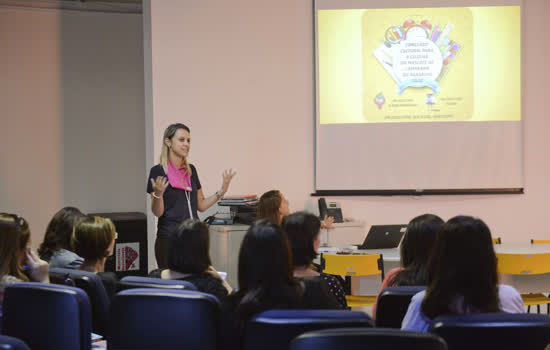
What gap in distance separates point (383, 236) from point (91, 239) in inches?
89.5

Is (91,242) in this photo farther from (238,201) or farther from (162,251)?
(238,201)

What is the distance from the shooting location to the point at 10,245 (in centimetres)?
228

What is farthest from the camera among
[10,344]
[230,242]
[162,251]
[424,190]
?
[424,190]

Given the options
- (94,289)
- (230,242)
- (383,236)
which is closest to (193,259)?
(94,289)

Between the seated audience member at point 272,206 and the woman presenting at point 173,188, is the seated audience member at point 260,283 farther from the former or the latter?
the woman presenting at point 173,188

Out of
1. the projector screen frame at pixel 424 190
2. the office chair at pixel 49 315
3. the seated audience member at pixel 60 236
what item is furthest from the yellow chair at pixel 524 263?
the office chair at pixel 49 315

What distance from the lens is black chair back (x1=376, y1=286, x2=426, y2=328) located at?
2.27 m

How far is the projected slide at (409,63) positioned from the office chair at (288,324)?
402 cm

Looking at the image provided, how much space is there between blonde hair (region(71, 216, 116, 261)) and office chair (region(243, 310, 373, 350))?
1.27 metres

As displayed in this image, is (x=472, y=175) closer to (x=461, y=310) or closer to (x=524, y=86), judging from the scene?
(x=524, y=86)

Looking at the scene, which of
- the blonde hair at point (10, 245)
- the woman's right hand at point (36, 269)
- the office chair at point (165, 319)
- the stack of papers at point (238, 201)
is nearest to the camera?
the office chair at point (165, 319)

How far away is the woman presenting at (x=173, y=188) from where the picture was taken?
163 inches

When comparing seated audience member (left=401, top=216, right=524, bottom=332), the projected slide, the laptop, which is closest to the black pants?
the laptop

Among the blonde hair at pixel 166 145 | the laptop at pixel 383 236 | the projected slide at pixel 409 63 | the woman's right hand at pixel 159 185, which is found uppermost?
the projected slide at pixel 409 63
